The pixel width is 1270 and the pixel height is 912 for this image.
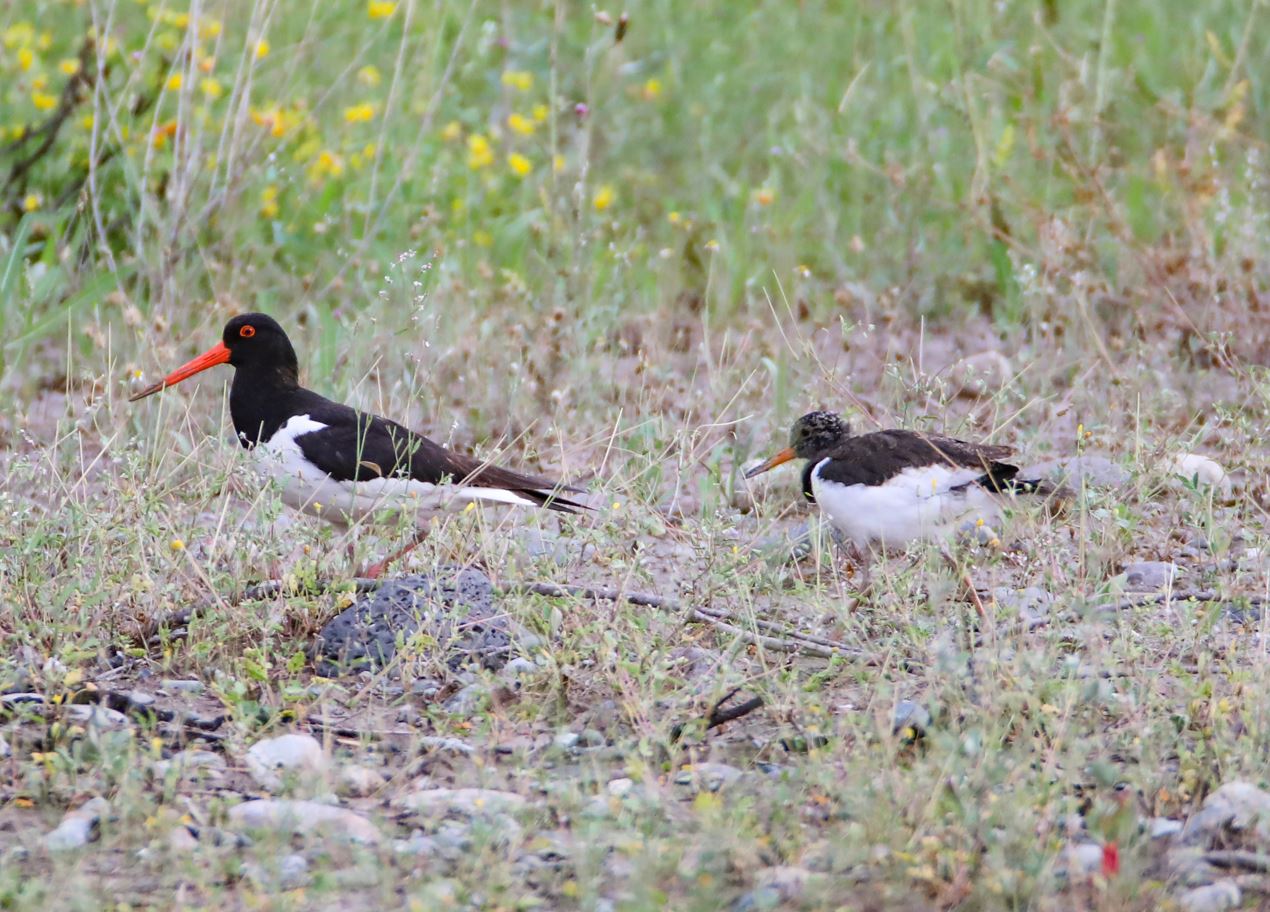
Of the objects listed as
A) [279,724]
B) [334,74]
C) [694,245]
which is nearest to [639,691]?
[279,724]

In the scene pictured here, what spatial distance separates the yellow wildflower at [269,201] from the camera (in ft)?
25.5

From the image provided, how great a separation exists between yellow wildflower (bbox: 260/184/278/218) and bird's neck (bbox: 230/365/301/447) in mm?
1980

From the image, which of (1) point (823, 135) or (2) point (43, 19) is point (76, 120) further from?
→ (1) point (823, 135)

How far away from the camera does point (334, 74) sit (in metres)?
9.19

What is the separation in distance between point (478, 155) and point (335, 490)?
3.54m

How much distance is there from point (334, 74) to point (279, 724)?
19.2ft

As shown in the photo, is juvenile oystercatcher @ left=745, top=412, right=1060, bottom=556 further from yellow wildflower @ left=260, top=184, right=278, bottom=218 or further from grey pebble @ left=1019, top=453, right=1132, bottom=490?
yellow wildflower @ left=260, top=184, right=278, bottom=218

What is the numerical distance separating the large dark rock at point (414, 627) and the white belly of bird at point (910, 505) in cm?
117

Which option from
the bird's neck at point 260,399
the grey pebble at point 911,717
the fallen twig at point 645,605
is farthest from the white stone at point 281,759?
the bird's neck at point 260,399

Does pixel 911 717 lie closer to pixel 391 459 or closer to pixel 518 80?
pixel 391 459

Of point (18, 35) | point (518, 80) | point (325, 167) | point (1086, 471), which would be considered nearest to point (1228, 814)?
point (1086, 471)

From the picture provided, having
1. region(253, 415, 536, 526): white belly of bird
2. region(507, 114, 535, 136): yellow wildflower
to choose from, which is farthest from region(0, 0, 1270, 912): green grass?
region(253, 415, 536, 526): white belly of bird

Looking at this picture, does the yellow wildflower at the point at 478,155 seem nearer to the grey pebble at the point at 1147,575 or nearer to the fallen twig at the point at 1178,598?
the grey pebble at the point at 1147,575

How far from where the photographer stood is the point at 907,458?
5.19 m
